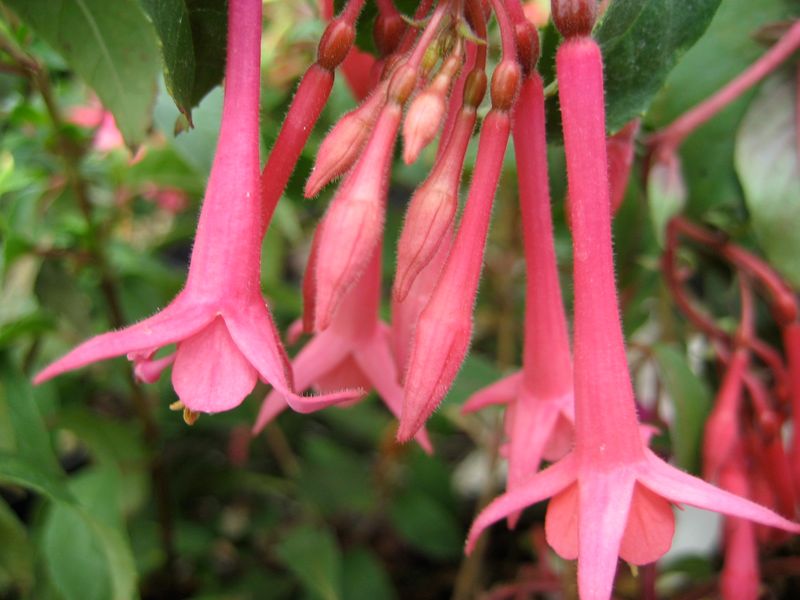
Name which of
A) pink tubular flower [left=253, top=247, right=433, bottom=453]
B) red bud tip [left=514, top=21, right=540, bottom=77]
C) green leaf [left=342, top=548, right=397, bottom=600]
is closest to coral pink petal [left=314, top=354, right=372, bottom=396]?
pink tubular flower [left=253, top=247, right=433, bottom=453]

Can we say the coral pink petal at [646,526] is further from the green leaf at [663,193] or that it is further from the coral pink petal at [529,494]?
the green leaf at [663,193]

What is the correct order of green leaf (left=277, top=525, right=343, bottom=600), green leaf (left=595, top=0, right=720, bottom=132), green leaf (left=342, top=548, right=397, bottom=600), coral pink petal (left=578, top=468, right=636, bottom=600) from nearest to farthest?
coral pink petal (left=578, top=468, right=636, bottom=600) → green leaf (left=595, top=0, right=720, bottom=132) → green leaf (left=277, top=525, right=343, bottom=600) → green leaf (left=342, top=548, right=397, bottom=600)

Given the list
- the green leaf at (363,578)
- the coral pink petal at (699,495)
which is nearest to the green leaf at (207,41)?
the coral pink petal at (699,495)

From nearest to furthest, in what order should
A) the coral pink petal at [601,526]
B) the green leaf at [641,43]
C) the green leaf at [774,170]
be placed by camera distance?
the coral pink petal at [601,526] < the green leaf at [641,43] < the green leaf at [774,170]

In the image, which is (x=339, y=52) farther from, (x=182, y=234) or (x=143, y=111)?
(x=182, y=234)

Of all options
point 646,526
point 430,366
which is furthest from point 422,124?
point 646,526

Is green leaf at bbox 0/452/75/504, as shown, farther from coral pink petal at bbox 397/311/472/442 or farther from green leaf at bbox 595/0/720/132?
green leaf at bbox 595/0/720/132
